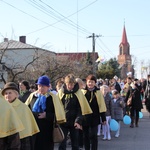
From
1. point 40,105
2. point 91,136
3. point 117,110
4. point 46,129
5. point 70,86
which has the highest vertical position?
point 70,86

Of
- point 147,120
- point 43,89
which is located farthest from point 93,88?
point 147,120

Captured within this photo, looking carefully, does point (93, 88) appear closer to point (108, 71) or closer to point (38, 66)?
point (38, 66)

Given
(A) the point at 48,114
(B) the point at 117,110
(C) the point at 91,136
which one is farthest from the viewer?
(B) the point at 117,110

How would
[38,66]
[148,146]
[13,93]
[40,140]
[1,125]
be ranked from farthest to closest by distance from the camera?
[38,66], [148,146], [40,140], [13,93], [1,125]

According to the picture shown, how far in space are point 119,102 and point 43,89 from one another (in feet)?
21.1

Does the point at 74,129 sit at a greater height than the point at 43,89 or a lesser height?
lesser

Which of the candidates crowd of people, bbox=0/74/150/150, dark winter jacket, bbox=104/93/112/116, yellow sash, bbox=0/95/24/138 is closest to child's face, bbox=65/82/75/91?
crowd of people, bbox=0/74/150/150

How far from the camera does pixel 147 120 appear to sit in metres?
15.9

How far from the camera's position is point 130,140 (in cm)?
1069

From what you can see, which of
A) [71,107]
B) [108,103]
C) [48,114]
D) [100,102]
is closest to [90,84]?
[100,102]

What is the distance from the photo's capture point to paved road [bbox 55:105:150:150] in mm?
9523

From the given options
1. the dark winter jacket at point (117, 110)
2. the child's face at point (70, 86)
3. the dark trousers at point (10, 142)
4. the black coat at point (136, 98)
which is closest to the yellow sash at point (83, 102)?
the child's face at point (70, 86)

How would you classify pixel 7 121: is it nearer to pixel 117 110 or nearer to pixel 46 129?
pixel 46 129

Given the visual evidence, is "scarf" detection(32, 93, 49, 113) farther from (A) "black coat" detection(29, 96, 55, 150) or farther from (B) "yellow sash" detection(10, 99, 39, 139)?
(B) "yellow sash" detection(10, 99, 39, 139)
